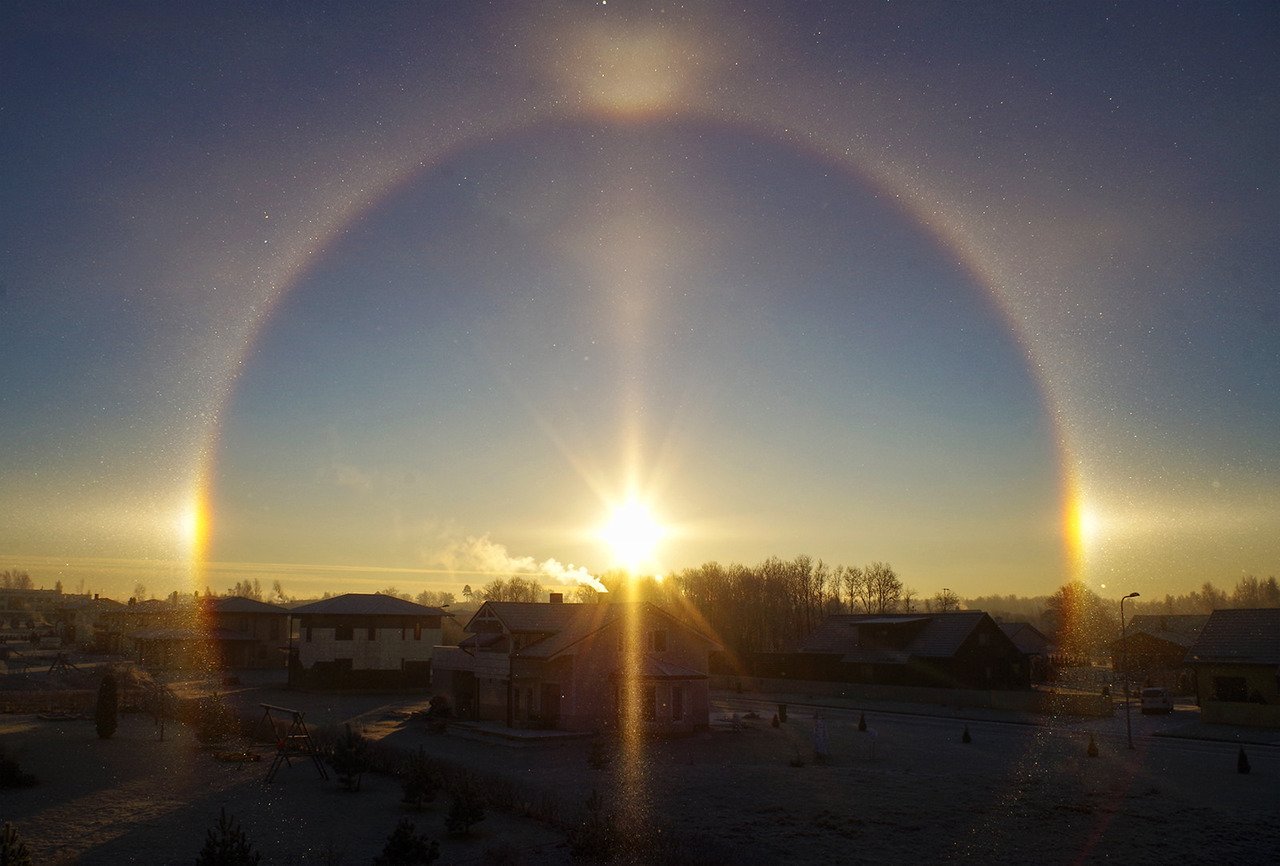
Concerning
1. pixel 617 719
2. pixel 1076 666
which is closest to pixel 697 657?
pixel 617 719

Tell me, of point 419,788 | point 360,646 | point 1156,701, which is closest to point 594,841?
point 419,788

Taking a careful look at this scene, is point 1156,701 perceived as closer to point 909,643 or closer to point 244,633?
point 909,643

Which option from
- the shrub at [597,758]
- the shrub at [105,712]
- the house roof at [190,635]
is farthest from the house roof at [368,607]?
the shrub at [597,758]

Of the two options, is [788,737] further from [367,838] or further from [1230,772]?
[367,838]

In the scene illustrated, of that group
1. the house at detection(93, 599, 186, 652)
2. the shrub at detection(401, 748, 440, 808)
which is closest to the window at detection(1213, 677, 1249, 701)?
the shrub at detection(401, 748, 440, 808)

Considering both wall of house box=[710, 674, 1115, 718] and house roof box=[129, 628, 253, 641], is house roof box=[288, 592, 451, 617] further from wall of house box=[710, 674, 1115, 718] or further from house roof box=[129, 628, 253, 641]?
wall of house box=[710, 674, 1115, 718]
